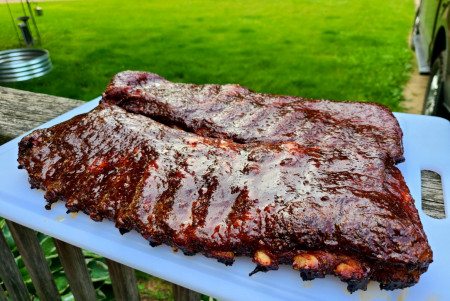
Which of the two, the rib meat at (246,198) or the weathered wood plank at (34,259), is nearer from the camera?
the rib meat at (246,198)

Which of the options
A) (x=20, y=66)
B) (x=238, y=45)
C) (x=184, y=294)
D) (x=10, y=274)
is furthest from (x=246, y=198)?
→ (x=238, y=45)

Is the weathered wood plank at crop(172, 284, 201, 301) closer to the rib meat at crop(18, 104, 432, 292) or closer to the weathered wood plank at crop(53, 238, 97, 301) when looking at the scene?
the rib meat at crop(18, 104, 432, 292)

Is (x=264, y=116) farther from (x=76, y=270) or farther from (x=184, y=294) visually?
(x=76, y=270)

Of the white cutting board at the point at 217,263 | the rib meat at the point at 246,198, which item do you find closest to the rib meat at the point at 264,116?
the rib meat at the point at 246,198

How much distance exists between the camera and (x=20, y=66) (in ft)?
18.8

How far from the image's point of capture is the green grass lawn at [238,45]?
25.1 ft

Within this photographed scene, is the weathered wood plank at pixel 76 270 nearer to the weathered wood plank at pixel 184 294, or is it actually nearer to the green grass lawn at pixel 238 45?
the weathered wood plank at pixel 184 294

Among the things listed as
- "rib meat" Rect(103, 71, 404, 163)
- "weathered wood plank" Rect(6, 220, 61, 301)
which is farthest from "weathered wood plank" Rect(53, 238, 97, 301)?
"rib meat" Rect(103, 71, 404, 163)

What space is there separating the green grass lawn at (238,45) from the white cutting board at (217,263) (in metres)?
4.95

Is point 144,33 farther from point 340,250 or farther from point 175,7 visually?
point 340,250

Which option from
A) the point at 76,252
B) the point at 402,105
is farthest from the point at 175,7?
the point at 76,252

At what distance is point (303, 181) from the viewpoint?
5.59 ft

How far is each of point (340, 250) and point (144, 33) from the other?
433 inches

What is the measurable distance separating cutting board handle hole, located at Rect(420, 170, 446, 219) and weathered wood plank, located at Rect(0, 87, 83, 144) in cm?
271
